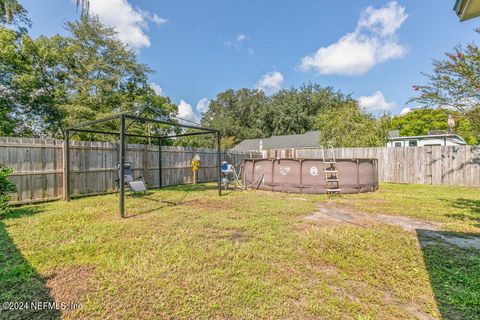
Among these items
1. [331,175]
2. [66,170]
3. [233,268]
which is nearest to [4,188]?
[66,170]

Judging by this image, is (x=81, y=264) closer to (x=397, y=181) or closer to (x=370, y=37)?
(x=397, y=181)

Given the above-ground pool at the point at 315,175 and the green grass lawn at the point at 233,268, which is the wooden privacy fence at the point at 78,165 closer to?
the green grass lawn at the point at 233,268

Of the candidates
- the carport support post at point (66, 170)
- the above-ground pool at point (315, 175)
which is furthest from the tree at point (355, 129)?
the carport support post at point (66, 170)

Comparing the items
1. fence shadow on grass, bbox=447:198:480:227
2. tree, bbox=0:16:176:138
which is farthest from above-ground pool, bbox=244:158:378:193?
tree, bbox=0:16:176:138

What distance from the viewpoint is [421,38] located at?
10523 mm

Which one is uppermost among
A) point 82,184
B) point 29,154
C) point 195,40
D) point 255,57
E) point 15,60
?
point 255,57

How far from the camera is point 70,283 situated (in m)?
2.37

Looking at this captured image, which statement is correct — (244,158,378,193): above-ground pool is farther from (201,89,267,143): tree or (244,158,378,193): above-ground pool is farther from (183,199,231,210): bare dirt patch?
(201,89,267,143): tree

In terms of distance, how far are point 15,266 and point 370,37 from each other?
2257cm

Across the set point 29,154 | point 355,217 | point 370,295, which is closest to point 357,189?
point 355,217

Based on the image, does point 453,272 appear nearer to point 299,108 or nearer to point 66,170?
point 66,170

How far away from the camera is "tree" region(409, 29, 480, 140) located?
5613 mm

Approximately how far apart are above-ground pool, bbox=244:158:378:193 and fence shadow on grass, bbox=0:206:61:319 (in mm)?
7151

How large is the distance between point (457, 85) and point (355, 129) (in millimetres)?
10022
